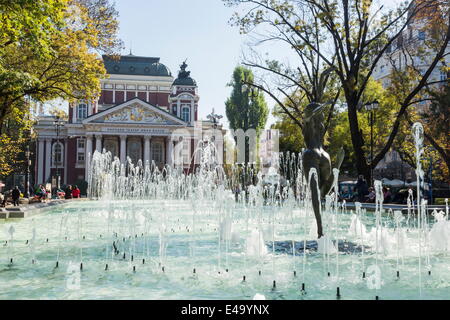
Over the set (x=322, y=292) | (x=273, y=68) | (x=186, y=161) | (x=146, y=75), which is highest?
(x=146, y=75)

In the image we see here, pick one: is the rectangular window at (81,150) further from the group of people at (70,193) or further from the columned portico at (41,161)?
the group of people at (70,193)

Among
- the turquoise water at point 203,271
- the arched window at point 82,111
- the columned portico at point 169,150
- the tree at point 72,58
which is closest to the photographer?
the turquoise water at point 203,271

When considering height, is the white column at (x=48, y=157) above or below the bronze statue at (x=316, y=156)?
above

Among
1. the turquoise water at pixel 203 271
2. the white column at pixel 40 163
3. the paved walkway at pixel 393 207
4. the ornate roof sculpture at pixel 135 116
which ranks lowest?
the turquoise water at pixel 203 271

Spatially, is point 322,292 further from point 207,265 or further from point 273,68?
point 273,68

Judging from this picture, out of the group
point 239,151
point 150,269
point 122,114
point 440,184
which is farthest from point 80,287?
point 122,114

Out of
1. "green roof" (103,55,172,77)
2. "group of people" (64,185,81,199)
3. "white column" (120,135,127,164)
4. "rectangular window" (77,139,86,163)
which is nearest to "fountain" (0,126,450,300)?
"group of people" (64,185,81,199)

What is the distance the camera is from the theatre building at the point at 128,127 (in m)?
49.0

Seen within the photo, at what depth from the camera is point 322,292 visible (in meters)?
5.17

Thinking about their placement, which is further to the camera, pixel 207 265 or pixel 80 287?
pixel 207 265

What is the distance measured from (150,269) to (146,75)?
2208 inches

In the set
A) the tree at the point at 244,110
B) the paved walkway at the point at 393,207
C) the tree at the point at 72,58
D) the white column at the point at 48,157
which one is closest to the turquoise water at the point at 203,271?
the paved walkway at the point at 393,207

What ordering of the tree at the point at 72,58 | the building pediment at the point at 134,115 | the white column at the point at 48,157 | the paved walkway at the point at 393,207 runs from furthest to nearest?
1. the white column at the point at 48,157
2. the building pediment at the point at 134,115
3. the tree at the point at 72,58
4. the paved walkway at the point at 393,207
